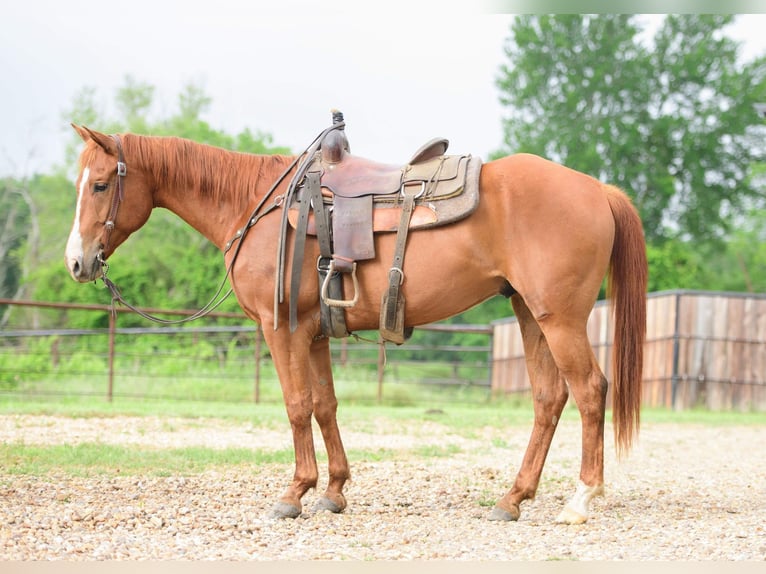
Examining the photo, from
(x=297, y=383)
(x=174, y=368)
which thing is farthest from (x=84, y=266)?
(x=174, y=368)

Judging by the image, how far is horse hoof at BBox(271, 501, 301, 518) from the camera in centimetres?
473

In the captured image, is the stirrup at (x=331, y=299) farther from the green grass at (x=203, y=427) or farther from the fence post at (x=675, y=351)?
the fence post at (x=675, y=351)

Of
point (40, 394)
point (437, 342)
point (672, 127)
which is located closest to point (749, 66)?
point (672, 127)

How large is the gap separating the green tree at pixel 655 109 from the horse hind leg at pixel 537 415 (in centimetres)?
2626

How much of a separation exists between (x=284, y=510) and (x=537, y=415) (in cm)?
154

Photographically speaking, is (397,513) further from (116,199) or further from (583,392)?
(116,199)

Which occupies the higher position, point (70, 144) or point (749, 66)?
point (749, 66)

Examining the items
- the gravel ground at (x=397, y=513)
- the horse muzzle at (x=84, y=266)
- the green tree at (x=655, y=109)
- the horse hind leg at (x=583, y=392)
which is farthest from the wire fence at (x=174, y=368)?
the green tree at (x=655, y=109)

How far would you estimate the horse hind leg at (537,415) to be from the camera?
4816 millimetres

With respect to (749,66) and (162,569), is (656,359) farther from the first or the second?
(749,66)

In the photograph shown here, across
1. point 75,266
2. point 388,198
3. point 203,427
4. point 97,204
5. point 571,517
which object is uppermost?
point 388,198

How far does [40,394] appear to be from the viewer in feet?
45.8

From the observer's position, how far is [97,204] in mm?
4977

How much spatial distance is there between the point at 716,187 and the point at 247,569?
1247 inches
